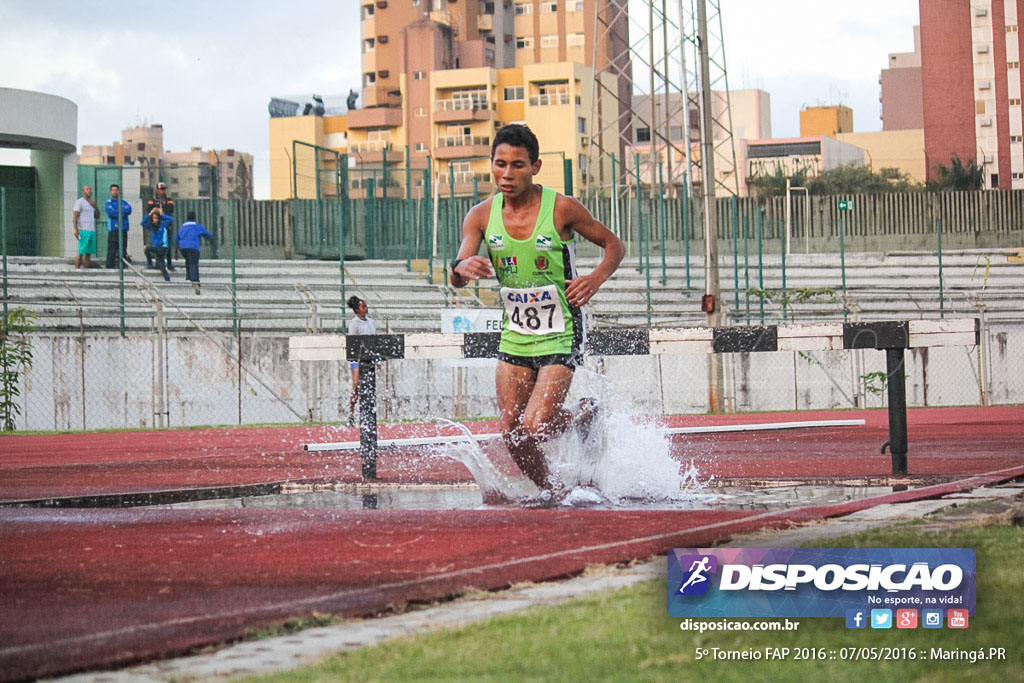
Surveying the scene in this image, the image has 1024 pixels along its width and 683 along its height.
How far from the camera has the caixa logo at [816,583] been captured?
356 centimetres

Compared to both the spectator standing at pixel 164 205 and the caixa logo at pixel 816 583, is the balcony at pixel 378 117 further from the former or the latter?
the caixa logo at pixel 816 583

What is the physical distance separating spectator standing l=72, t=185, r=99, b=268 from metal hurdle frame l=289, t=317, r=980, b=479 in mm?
A: 20090

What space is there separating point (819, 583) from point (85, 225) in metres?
26.1

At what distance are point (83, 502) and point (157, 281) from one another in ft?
67.6

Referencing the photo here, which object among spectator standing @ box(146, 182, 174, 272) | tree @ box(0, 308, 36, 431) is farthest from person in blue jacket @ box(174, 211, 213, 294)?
tree @ box(0, 308, 36, 431)

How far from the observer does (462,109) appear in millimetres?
89625

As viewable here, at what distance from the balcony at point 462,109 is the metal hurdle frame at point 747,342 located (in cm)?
8158

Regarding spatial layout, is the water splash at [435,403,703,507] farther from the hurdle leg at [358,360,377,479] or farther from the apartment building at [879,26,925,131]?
the apartment building at [879,26,925,131]

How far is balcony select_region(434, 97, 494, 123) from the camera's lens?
88938mm

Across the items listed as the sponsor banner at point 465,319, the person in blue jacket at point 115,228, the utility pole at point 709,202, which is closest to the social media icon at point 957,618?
the sponsor banner at point 465,319

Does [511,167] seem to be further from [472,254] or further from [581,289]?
[581,289]

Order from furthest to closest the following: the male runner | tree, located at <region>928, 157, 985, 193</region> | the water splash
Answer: tree, located at <region>928, 157, 985, 193</region> < the water splash < the male runner

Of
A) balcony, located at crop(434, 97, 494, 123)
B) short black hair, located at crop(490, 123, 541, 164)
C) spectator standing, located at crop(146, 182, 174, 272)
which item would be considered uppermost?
balcony, located at crop(434, 97, 494, 123)

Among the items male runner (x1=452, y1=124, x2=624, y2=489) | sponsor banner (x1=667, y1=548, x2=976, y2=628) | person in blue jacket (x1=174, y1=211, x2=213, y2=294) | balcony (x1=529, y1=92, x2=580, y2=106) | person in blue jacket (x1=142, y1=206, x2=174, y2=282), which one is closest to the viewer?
sponsor banner (x1=667, y1=548, x2=976, y2=628)
